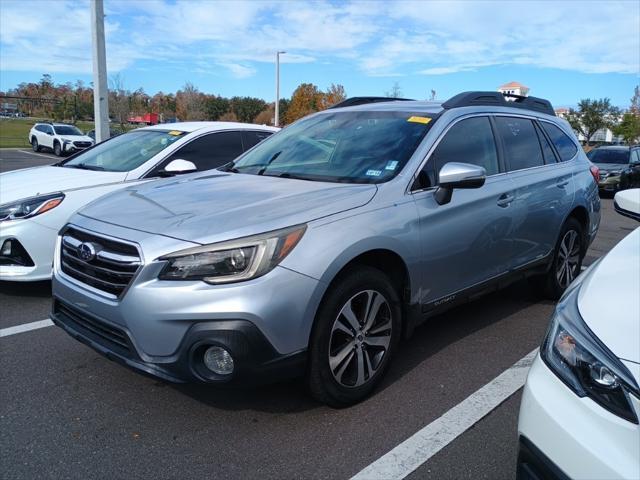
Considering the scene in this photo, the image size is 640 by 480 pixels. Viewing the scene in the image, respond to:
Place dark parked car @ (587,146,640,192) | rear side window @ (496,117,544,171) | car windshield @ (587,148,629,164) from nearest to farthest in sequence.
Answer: rear side window @ (496,117,544,171), dark parked car @ (587,146,640,192), car windshield @ (587,148,629,164)

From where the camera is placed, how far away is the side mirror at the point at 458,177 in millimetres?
3303

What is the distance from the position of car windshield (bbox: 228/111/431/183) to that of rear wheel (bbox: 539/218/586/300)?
6.97ft

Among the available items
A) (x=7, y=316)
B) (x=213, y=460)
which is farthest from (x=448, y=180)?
A: (x=7, y=316)

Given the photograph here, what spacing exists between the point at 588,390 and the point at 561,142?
4036 mm

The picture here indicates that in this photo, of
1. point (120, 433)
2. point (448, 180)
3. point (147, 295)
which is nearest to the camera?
point (147, 295)

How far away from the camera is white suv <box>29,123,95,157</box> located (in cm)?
2797

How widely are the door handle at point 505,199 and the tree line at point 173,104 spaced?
3149 centimetres

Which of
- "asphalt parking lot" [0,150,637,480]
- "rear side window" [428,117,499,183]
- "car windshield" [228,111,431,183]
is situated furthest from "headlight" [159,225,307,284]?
"rear side window" [428,117,499,183]

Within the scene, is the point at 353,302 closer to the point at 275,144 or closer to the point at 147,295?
the point at 147,295

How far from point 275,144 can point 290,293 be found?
6.96 ft

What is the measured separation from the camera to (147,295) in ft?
8.54

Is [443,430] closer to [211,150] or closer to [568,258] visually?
[568,258]

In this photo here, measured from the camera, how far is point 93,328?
116 inches

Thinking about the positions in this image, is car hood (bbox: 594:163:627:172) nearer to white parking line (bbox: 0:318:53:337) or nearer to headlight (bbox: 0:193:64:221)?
headlight (bbox: 0:193:64:221)
